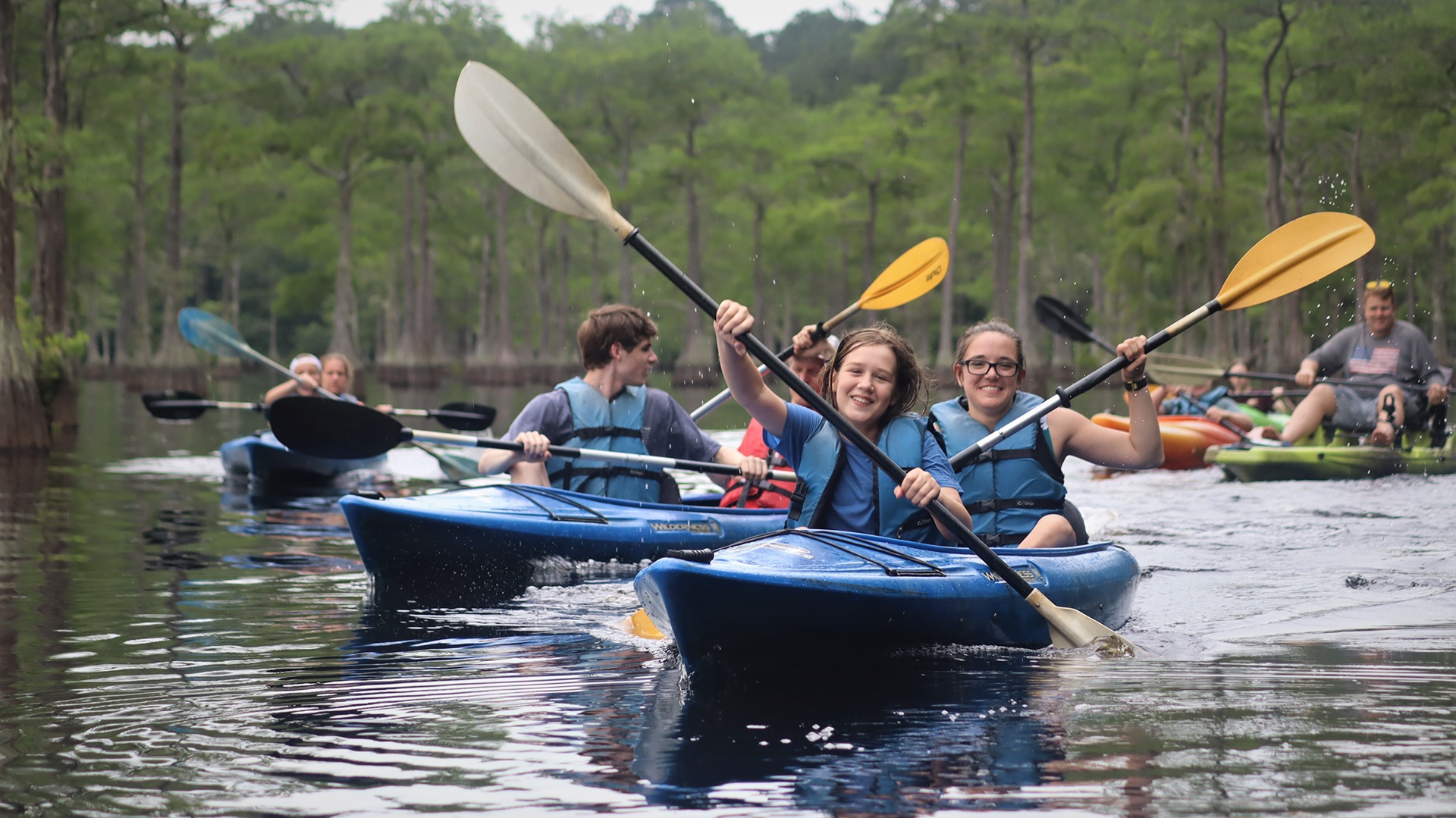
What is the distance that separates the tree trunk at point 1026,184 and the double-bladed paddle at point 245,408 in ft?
79.3

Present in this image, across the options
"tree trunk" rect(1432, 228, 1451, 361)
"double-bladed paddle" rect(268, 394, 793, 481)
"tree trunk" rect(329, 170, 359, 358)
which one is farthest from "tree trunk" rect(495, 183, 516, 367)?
"double-bladed paddle" rect(268, 394, 793, 481)

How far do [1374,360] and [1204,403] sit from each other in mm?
3429

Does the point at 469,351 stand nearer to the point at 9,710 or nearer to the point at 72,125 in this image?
the point at 72,125

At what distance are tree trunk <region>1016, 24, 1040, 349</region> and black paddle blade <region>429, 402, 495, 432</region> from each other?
25.0 metres

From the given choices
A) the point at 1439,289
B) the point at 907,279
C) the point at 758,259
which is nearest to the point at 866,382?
the point at 907,279

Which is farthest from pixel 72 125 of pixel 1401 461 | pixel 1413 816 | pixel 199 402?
pixel 1413 816

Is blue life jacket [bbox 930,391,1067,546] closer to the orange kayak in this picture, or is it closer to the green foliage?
the orange kayak

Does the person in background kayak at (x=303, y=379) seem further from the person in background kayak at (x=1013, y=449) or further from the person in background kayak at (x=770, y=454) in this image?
the person in background kayak at (x=1013, y=449)

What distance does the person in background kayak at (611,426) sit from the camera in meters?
6.79

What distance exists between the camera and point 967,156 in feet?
126

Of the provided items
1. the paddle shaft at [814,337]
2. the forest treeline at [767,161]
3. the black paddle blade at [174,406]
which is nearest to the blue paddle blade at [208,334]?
the black paddle blade at [174,406]

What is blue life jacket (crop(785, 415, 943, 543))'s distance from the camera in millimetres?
4668

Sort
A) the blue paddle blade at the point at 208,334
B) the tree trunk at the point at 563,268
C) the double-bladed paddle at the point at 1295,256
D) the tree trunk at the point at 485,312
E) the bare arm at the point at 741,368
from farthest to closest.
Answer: the tree trunk at the point at 485,312 → the tree trunk at the point at 563,268 → the blue paddle blade at the point at 208,334 → the double-bladed paddle at the point at 1295,256 → the bare arm at the point at 741,368

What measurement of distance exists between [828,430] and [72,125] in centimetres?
2633
